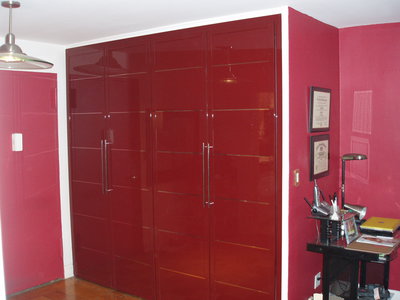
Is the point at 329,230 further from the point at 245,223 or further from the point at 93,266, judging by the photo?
the point at 93,266

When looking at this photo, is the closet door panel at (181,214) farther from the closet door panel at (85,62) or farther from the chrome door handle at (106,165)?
the closet door panel at (85,62)

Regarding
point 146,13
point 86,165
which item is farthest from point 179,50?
point 86,165

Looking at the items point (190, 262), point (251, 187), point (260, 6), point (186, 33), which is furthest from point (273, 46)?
point (190, 262)

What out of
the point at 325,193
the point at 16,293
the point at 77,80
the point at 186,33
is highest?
the point at 186,33

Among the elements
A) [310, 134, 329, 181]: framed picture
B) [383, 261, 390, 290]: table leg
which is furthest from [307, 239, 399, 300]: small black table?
[310, 134, 329, 181]: framed picture

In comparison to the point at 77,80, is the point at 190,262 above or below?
below

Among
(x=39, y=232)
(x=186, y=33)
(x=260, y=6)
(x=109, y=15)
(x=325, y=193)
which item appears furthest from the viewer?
(x=39, y=232)

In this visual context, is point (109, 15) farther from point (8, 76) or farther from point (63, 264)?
point (63, 264)

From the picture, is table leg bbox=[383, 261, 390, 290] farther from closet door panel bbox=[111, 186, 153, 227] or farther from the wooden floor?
the wooden floor

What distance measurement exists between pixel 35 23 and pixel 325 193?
293cm

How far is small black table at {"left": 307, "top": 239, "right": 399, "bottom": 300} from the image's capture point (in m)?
3.10

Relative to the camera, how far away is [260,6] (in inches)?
122

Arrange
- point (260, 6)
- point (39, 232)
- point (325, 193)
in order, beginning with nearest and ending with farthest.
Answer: point (260, 6)
point (325, 193)
point (39, 232)

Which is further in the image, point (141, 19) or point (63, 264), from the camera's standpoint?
point (63, 264)
